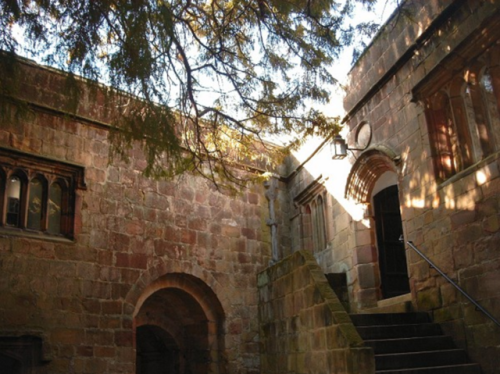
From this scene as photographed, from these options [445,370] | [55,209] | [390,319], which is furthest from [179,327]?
[445,370]

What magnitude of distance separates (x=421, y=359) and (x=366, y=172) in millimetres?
3501

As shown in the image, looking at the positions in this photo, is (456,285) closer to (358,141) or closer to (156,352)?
(358,141)

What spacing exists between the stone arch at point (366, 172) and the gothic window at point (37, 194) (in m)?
4.20

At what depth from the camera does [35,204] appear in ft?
25.8

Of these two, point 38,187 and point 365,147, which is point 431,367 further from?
point 38,187

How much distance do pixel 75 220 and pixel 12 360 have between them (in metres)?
2.00

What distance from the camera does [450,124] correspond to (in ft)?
23.6

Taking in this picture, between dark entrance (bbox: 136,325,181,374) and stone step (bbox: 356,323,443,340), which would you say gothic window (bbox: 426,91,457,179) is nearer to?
stone step (bbox: 356,323,443,340)

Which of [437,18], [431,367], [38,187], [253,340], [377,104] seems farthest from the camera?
[253,340]

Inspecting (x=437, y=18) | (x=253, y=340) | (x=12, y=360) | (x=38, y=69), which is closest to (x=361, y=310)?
(x=253, y=340)

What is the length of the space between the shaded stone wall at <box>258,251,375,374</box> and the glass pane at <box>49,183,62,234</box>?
10.8ft

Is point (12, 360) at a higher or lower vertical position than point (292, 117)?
lower

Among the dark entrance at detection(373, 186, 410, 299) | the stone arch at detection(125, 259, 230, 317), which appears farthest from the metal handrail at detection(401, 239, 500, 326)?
the stone arch at detection(125, 259, 230, 317)

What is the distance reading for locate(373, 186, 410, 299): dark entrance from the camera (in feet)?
29.7
